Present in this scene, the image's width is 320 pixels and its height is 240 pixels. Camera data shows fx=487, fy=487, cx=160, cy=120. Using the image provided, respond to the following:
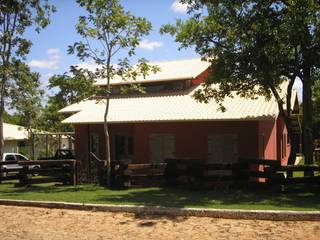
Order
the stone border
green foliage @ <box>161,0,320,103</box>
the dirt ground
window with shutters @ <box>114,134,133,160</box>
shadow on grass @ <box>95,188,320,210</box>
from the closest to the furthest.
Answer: the dirt ground → the stone border → shadow on grass @ <box>95,188,320,210</box> → green foliage @ <box>161,0,320,103</box> → window with shutters @ <box>114,134,133,160</box>

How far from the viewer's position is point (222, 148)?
2161 centimetres

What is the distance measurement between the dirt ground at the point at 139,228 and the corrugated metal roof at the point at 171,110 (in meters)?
7.70

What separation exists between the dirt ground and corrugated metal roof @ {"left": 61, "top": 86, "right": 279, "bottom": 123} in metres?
7.70

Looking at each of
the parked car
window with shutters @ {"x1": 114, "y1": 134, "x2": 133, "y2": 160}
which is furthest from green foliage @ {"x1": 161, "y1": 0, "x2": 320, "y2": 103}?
the parked car

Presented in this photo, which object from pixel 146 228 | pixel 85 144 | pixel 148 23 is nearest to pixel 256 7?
pixel 148 23

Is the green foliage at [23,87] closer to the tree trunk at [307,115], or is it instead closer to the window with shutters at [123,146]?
the window with shutters at [123,146]

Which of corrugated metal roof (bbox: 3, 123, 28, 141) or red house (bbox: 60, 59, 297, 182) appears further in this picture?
corrugated metal roof (bbox: 3, 123, 28, 141)

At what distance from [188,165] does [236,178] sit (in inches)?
66.8

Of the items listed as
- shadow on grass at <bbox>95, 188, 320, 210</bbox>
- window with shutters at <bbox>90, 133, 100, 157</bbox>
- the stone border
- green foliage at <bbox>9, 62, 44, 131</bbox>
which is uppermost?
green foliage at <bbox>9, 62, 44, 131</bbox>

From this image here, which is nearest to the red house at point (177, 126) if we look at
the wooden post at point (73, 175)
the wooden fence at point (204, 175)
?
the wooden post at point (73, 175)

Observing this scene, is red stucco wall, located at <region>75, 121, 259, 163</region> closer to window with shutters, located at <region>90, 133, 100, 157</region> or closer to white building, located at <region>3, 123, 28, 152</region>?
window with shutters, located at <region>90, 133, 100, 157</region>

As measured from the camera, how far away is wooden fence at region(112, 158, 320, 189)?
15.3m

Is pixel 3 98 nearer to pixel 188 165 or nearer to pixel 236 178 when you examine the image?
pixel 188 165

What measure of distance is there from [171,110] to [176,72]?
18.1ft
